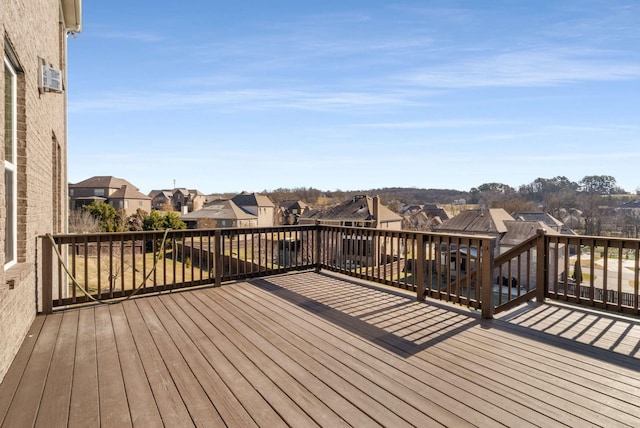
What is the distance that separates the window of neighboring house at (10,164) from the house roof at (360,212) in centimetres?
2931

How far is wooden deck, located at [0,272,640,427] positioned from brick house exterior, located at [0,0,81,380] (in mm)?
374

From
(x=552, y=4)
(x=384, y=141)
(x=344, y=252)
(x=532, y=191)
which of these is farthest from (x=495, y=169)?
(x=344, y=252)

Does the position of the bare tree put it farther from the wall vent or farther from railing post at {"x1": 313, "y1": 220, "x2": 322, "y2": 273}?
railing post at {"x1": 313, "y1": 220, "x2": 322, "y2": 273}

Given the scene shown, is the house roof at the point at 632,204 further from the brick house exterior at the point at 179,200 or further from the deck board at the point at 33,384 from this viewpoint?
the deck board at the point at 33,384

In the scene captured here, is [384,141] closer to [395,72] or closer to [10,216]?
[395,72]

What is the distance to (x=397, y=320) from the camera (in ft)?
12.4

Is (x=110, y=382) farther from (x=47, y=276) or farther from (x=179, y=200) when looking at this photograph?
(x=179, y=200)

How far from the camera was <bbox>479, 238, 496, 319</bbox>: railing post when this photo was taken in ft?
12.5

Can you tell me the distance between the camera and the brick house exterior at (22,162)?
8.32 ft

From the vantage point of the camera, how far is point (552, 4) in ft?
32.7

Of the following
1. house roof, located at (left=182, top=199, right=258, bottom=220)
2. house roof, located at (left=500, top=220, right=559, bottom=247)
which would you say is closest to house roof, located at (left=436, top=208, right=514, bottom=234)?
house roof, located at (left=500, top=220, right=559, bottom=247)

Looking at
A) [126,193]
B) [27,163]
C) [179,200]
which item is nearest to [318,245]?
[27,163]

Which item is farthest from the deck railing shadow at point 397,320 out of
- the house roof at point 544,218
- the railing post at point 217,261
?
the house roof at point 544,218

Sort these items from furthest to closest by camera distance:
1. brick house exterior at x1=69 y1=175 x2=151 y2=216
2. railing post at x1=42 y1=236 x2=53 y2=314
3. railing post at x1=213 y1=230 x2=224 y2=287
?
brick house exterior at x1=69 y1=175 x2=151 y2=216 < railing post at x1=213 y1=230 x2=224 y2=287 < railing post at x1=42 y1=236 x2=53 y2=314
